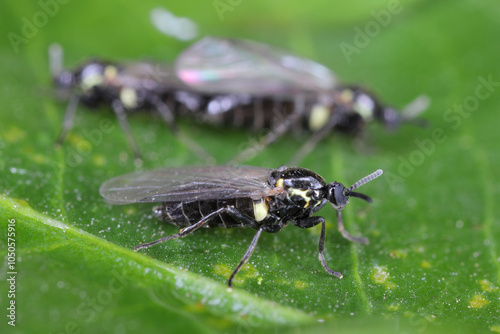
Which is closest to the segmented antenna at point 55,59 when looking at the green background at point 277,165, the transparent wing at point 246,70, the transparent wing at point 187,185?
the green background at point 277,165

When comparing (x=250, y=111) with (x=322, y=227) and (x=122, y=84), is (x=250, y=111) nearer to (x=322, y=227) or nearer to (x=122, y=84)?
(x=122, y=84)

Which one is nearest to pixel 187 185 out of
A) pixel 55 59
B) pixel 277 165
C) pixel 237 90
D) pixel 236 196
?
pixel 236 196

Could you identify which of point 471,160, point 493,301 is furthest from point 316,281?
point 471,160

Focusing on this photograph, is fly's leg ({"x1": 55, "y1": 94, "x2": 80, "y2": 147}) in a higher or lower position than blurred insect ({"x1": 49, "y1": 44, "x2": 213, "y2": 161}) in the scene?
lower

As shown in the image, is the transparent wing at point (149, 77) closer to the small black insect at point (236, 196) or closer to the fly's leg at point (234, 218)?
the small black insect at point (236, 196)

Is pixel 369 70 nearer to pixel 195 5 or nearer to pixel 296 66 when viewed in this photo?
pixel 296 66

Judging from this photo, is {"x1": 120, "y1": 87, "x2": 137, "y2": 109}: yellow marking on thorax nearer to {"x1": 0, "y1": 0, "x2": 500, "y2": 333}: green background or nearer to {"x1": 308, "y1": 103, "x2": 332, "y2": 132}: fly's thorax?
{"x1": 0, "y1": 0, "x2": 500, "y2": 333}: green background

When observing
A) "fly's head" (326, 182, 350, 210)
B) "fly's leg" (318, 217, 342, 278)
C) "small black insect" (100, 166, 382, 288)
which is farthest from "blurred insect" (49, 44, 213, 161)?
"fly's leg" (318, 217, 342, 278)
